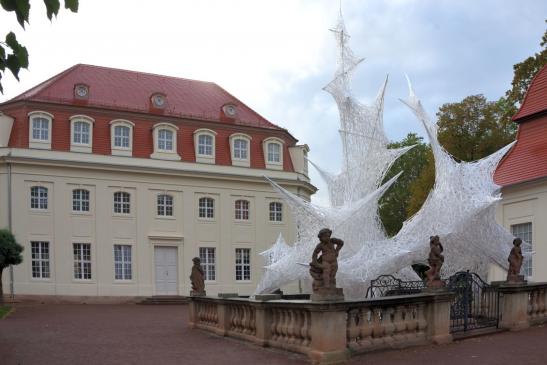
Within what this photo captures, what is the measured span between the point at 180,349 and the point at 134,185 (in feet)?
73.9

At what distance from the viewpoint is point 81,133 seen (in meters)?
33.3

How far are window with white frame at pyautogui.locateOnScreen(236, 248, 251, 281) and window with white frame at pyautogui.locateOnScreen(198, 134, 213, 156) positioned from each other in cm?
585

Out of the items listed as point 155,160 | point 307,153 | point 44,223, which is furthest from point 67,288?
point 307,153

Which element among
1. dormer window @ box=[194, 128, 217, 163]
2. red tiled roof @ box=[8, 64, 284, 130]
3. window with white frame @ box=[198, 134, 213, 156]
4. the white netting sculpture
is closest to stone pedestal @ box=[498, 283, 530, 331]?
the white netting sculpture

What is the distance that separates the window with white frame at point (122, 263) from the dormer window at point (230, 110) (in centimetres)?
1015

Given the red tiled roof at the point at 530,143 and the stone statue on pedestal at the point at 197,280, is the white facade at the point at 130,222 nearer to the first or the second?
the red tiled roof at the point at 530,143

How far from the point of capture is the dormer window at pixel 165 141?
115ft

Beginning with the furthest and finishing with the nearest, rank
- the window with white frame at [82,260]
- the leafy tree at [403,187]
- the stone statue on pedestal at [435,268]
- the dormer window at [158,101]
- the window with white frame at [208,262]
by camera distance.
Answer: the leafy tree at [403,187], the dormer window at [158,101], the window with white frame at [208,262], the window with white frame at [82,260], the stone statue on pedestal at [435,268]

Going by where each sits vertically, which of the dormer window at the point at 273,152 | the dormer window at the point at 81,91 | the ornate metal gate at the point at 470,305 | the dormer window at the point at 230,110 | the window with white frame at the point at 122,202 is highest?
the dormer window at the point at 81,91

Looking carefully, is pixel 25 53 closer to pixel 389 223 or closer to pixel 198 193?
pixel 198 193

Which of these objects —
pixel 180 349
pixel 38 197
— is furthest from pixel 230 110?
pixel 180 349

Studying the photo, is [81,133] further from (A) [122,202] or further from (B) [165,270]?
(B) [165,270]

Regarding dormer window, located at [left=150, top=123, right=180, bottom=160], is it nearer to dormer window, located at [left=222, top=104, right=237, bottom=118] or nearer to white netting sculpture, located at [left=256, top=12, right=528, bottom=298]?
dormer window, located at [left=222, top=104, right=237, bottom=118]

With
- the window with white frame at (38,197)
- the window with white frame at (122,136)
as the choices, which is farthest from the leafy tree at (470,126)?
the window with white frame at (38,197)
